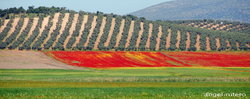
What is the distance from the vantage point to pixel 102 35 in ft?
534

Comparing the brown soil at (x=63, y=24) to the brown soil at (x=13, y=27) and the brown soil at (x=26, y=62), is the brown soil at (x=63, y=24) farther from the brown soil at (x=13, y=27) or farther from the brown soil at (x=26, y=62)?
the brown soil at (x=26, y=62)

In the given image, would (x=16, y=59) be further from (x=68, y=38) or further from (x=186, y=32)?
(x=186, y=32)

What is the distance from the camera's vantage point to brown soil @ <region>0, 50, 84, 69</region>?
8581 cm

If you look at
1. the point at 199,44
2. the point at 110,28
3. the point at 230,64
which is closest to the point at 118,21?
the point at 110,28

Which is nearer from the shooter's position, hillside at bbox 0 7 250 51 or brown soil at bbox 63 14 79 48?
hillside at bbox 0 7 250 51

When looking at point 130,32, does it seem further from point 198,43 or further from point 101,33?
point 198,43

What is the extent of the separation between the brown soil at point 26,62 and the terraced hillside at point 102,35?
125ft

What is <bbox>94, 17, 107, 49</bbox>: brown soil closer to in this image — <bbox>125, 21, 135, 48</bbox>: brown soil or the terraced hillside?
the terraced hillside

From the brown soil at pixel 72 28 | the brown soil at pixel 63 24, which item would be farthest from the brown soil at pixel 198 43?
the brown soil at pixel 63 24

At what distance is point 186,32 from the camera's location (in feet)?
568

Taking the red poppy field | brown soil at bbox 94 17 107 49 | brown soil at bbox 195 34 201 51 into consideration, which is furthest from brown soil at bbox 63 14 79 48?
brown soil at bbox 195 34 201 51

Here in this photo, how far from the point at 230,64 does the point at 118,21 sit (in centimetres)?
9233

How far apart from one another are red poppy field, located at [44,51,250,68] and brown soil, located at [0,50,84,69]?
3.73 meters

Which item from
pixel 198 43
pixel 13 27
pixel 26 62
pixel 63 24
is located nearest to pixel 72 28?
pixel 63 24
